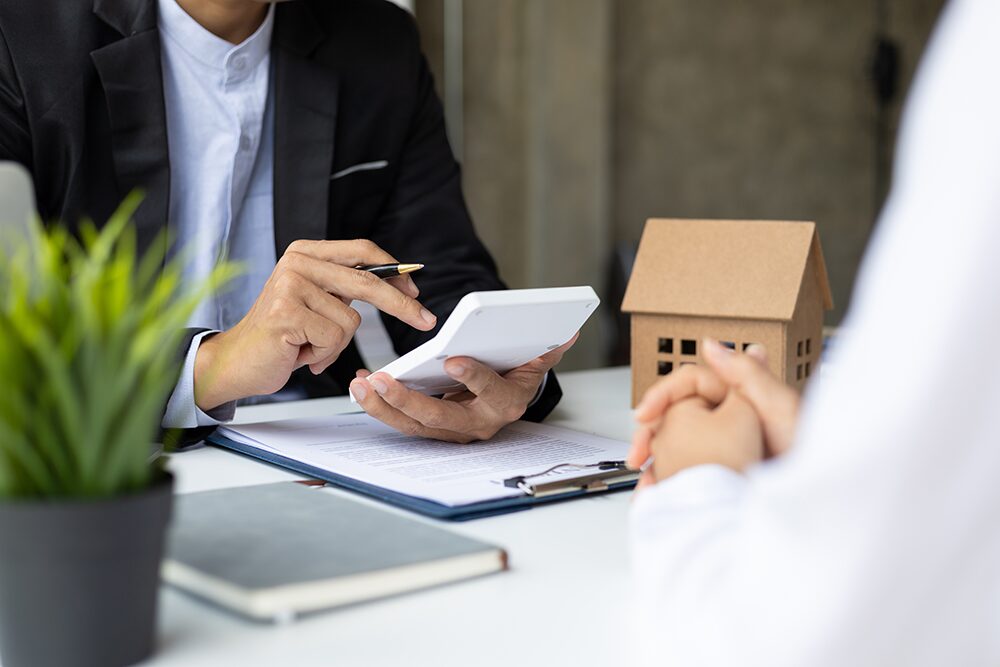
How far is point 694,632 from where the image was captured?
48 centimetres

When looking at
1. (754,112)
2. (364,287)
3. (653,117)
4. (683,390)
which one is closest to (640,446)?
(683,390)

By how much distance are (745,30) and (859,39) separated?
71 cm

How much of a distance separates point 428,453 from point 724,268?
44cm

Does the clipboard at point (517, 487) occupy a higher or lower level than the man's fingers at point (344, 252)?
lower

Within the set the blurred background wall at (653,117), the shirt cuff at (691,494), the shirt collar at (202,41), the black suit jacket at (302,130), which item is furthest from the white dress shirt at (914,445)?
the blurred background wall at (653,117)

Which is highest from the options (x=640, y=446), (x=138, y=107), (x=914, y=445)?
(x=138, y=107)

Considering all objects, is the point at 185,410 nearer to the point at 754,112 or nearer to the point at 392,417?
the point at 392,417

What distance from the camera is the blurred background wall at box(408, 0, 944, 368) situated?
12.5 feet

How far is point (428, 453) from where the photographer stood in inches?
40.6

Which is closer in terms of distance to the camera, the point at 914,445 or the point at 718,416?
the point at 914,445

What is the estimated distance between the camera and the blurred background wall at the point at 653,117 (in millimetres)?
3807

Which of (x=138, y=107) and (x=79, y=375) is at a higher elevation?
(x=138, y=107)

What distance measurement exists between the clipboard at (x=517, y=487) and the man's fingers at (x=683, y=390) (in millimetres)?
190

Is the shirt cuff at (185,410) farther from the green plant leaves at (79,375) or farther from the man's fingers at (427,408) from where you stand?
the green plant leaves at (79,375)
